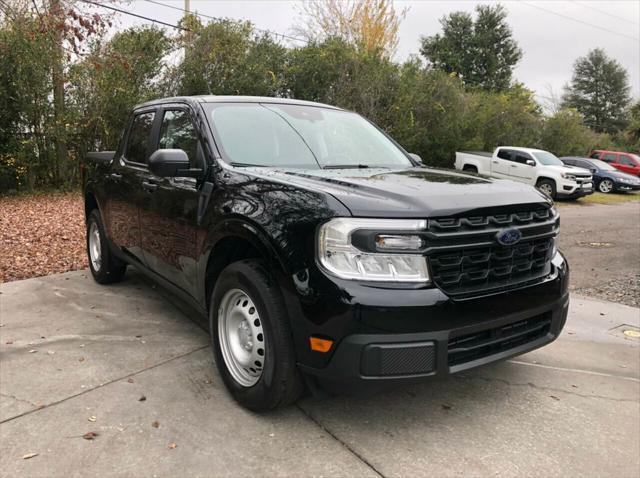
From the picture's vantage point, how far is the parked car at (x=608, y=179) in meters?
23.3

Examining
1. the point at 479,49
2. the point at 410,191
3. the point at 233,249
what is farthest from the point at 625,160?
the point at 233,249

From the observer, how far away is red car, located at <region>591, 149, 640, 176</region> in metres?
26.4

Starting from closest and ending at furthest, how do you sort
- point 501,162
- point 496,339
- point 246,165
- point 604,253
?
point 496,339 → point 246,165 → point 604,253 → point 501,162

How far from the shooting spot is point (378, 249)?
2.48 m

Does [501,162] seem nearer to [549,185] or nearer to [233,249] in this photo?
[549,185]

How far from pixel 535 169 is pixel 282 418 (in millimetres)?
17061

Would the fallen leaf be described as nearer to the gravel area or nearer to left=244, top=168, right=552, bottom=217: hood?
left=244, top=168, right=552, bottom=217: hood

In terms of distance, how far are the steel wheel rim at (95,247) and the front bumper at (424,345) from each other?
372cm

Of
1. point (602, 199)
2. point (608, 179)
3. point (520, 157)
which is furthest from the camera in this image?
point (608, 179)

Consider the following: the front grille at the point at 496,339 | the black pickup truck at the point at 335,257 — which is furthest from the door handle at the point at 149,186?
the front grille at the point at 496,339

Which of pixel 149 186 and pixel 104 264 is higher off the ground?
pixel 149 186

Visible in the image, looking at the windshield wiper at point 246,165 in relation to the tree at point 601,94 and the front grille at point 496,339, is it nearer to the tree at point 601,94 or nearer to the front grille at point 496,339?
the front grille at point 496,339

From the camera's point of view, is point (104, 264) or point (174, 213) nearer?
point (174, 213)

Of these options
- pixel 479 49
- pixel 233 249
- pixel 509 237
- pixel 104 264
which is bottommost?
pixel 104 264
